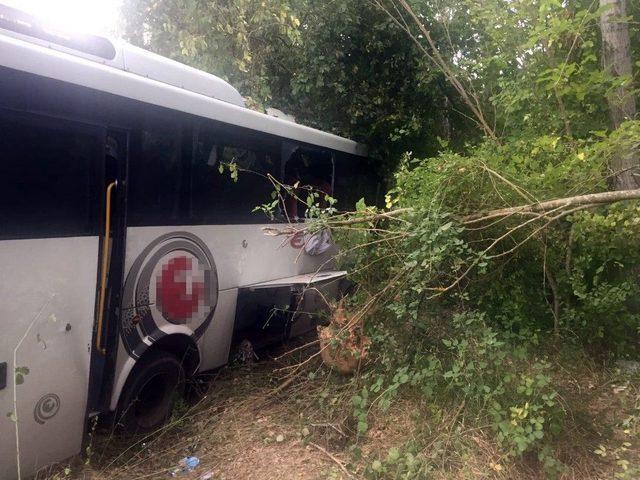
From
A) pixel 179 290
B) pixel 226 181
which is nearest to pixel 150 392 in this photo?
pixel 179 290

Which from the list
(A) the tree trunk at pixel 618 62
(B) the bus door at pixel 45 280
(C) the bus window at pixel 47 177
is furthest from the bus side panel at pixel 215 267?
(A) the tree trunk at pixel 618 62

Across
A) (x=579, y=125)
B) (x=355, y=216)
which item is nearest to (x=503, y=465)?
(x=355, y=216)

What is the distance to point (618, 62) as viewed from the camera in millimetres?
4871

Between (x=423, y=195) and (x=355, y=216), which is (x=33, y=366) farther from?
(x=423, y=195)

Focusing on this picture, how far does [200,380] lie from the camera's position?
488cm

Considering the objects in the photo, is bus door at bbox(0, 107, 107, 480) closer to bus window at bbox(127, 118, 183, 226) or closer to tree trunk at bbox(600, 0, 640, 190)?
bus window at bbox(127, 118, 183, 226)

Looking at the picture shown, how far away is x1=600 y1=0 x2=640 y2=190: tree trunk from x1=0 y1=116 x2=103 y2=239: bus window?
4.27m

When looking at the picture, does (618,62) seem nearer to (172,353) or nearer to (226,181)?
(226,181)

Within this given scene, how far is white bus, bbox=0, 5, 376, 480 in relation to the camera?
10.2 feet

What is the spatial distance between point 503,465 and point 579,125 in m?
3.55

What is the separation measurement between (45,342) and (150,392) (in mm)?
1260

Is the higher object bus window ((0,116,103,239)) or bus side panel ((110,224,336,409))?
bus window ((0,116,103,239))

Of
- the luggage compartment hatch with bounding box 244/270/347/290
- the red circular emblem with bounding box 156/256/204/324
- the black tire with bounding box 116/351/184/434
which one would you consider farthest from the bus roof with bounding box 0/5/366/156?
the black tire with bounding box 116/351/184/434

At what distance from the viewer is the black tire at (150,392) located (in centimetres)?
394
